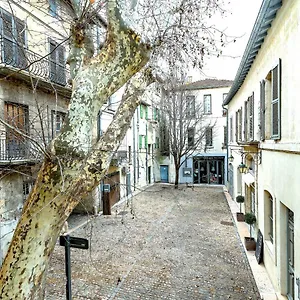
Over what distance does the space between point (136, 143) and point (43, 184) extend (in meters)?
18.6

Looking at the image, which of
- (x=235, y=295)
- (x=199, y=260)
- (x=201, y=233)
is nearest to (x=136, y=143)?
(x=201, y=233)

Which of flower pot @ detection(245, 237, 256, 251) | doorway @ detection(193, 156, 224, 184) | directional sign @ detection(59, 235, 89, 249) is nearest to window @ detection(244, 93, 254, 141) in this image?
flower pot @ detection(245, 237, 256, 251)

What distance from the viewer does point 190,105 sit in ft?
82.1

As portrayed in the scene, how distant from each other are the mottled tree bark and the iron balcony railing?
3224 mm

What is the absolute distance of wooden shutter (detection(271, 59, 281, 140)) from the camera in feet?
18.9

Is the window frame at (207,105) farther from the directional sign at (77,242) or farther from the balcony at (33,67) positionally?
the directional sign at (77,242)

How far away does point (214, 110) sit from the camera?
1038 inches

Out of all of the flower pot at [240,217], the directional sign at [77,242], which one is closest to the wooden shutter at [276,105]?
the directional sign at [77,242]

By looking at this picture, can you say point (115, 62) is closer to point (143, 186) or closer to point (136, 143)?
point (136, 143)

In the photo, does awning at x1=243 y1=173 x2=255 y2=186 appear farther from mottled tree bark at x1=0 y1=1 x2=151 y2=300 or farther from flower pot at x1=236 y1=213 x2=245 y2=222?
mottled tree bark at x1=0 y1=1 x2=151 y2=300

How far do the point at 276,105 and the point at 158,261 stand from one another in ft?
19.0

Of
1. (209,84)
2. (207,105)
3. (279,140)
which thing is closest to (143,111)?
(207,105)

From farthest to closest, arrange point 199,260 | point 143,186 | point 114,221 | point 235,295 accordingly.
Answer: point 143,186
point 114,221
point 199,260
point 235,295

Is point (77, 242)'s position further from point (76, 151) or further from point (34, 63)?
point (34, 63)
